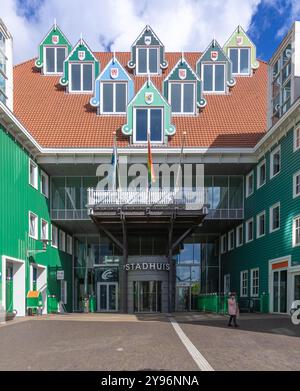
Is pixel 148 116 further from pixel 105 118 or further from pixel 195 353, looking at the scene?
pixel 195 353

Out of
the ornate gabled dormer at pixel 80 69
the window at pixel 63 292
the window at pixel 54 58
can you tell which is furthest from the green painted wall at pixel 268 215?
the window at pixel 54 58

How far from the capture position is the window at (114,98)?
32281 millimetres

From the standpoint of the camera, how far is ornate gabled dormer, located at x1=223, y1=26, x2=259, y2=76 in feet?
125

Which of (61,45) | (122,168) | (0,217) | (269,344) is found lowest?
(269,344)

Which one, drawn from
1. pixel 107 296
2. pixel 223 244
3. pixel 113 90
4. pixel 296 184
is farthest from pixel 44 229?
pixel 296 184

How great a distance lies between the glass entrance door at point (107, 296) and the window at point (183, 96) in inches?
491

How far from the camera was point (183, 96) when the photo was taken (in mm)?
32562

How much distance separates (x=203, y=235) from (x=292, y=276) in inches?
533

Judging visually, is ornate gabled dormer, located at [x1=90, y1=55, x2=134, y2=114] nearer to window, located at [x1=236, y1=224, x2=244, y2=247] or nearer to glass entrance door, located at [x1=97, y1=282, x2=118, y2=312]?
window, located at [x1=236, y1=224, x2=244, y2=247]

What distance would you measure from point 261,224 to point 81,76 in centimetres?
1620

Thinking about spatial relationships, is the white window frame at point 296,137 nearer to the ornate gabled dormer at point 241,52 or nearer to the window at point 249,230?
the window at point 249,230

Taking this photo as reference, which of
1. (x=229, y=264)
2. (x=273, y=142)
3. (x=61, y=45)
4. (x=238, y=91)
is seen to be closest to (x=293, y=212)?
(x=273, y=142)

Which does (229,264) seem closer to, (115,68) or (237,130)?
(237,130)

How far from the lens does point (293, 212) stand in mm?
22406
